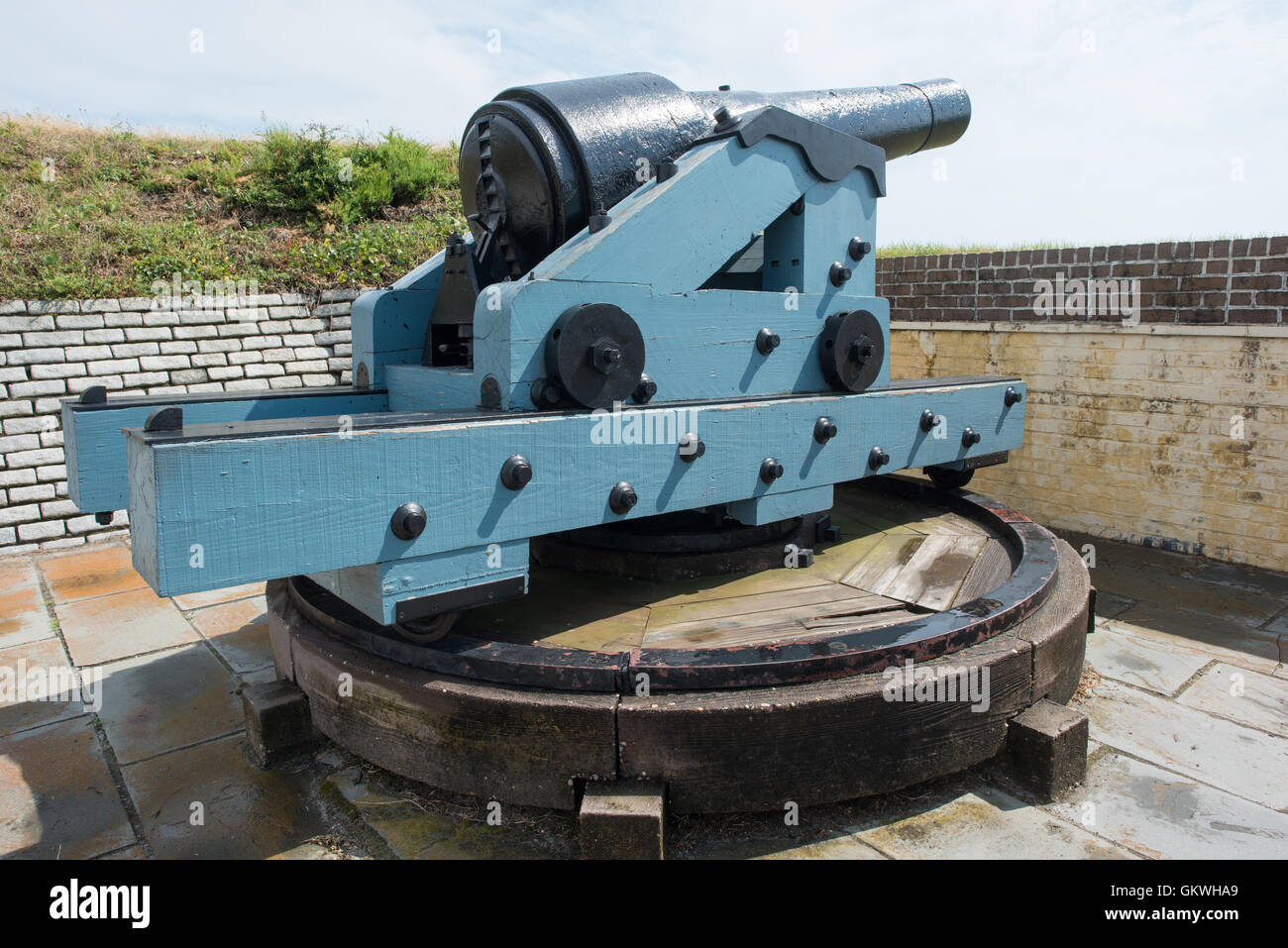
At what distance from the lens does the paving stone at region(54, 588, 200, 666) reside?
4.13m

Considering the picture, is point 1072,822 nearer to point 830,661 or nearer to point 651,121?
point 830,661

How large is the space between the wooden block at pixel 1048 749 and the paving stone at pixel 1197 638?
1136 millimetres

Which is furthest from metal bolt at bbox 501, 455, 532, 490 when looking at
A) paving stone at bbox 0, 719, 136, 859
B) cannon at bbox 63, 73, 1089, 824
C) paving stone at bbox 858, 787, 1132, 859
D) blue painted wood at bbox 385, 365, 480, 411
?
paving stone at bbox 0, 719, 136, 859

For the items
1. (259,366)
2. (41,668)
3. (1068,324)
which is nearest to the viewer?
(41,668)

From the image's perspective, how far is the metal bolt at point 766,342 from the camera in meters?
3.17

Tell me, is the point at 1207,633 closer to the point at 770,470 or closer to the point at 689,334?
the point at 770,470

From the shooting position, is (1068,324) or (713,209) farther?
(1068,324)

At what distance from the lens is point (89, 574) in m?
5.50

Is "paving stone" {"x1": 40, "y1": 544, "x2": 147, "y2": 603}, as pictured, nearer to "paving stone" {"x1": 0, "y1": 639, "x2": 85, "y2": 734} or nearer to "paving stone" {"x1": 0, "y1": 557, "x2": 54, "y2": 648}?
"paving stone" {"x1": 0, "y1": 557, "x2": 54, "y2": 648}

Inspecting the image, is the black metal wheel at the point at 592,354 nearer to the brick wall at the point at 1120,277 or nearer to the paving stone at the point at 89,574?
the paving stone at the point at 89,574

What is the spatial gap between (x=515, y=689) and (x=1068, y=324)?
4.91 metres

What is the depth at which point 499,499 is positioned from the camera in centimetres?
247

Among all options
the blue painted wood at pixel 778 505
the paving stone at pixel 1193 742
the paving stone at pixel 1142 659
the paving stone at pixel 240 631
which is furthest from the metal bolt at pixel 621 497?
the paving stone at pixel 1142 659

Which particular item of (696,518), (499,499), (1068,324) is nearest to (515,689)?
(499,499)
